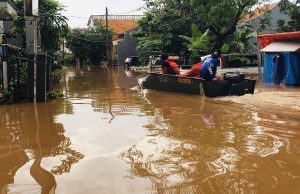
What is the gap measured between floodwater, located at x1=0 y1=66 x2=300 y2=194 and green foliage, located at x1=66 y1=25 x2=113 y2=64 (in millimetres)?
37406

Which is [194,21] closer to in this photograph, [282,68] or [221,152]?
[282,68]

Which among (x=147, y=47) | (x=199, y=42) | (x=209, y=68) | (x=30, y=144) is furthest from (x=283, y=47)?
(x=147, y=47)

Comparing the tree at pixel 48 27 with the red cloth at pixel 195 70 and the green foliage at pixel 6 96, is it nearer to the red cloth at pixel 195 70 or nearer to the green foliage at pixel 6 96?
the green foliage at pixel 6 96

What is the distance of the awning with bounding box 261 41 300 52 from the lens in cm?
1590

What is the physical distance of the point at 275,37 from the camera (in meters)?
17.4

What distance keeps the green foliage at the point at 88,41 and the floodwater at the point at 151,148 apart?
37.4 metres

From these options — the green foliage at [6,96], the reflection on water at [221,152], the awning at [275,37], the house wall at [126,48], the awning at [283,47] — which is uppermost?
the house wall at [126,48]

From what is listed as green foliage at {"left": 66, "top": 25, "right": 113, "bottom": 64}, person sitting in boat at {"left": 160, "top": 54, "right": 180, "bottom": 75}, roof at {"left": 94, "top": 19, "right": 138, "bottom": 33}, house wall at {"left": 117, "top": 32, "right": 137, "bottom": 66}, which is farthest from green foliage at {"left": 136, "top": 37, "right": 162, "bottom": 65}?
person sitting in boat at {"left": 160, "top": 54, "right": 180, "bottom": 75}

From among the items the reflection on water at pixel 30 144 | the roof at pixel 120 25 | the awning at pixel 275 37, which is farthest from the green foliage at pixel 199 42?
the roof at pixel 120 25

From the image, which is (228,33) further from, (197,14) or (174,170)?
(174,170)

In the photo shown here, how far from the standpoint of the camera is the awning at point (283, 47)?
15898mm

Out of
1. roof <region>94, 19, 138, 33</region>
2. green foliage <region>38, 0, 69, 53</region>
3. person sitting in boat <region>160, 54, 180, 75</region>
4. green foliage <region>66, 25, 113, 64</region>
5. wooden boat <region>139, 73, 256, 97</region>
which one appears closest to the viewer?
wooden boat <region>139, 73, 256, 97</region>

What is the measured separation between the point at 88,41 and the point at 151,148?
42.2m

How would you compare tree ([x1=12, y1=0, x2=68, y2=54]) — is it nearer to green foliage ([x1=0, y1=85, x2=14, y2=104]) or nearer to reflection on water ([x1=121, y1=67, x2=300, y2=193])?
green foliage ([x1=0, y1=85, x2=14, y2=104])
